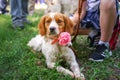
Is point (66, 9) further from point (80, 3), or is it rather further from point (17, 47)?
point (17, 47)

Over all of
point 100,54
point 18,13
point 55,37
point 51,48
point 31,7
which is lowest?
point 31,7

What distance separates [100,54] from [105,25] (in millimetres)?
345

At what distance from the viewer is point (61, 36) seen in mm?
3586

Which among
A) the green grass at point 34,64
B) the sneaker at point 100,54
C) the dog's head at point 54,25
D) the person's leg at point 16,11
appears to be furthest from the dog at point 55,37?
the person's leg at point 16,11

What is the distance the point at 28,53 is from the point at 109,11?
1.13 meters

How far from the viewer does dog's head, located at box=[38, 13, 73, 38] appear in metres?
3.60

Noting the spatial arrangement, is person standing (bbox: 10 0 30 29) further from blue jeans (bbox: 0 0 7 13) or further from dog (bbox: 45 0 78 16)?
blue jeans (bbox: 0 0 7 13)

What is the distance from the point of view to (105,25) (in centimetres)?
402

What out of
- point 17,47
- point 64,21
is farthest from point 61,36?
point 17,47

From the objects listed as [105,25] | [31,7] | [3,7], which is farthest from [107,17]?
[3,7]

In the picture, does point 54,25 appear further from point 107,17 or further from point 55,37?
point 107,17

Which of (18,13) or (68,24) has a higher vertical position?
(68,24)

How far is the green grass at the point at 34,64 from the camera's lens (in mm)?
3408

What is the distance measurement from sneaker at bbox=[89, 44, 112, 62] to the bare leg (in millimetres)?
95
